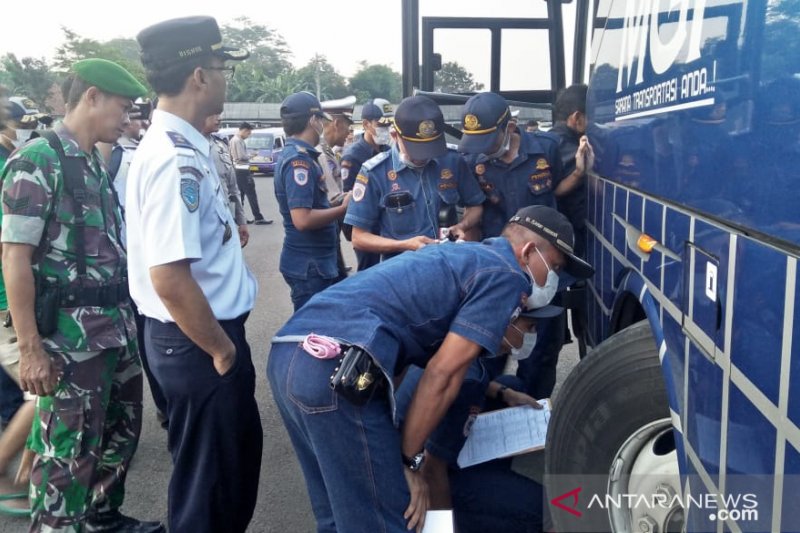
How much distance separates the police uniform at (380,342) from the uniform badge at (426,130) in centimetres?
126

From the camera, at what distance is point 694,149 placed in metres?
1.44

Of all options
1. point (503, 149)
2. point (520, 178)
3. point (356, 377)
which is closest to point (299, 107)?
point (503, 149)

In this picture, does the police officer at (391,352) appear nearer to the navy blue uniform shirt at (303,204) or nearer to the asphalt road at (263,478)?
the asphalt road at (263,478)

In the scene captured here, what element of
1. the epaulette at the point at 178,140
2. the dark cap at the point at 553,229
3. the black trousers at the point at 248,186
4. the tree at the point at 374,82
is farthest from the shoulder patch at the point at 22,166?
the tree at the point at 374,82

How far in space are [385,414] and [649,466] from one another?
0.73 meters

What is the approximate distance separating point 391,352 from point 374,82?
71812 mm

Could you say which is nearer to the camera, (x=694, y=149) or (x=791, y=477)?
(x=791, y=477)

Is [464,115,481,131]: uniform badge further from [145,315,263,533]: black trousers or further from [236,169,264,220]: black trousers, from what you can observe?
[236,169,264,220]: black trousers

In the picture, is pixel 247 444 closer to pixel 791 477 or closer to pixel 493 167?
pixel 791 477

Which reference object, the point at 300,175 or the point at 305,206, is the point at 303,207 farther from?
the point at 300,175

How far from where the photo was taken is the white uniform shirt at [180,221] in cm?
177

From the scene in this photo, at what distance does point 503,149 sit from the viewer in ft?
11.0

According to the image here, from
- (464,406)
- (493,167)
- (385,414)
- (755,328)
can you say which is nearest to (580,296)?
(493,167)

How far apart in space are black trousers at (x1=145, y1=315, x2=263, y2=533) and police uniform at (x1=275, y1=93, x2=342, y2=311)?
4.72 feet
